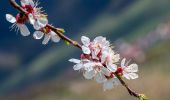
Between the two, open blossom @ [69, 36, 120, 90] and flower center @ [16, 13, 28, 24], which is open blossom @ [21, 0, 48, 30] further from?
open blossom @ [69, 36, 120, 90]

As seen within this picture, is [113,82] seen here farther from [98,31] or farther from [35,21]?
[98,31]

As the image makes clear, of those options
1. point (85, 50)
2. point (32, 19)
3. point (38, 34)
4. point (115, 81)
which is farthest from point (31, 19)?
point (115, 81)

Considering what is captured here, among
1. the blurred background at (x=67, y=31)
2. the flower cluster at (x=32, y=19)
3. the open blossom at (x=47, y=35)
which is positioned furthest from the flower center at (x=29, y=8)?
the blurred background at (x=67, y=31)

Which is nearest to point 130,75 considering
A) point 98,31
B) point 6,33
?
point 98,31

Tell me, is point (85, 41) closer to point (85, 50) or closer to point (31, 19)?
point (85, 50)

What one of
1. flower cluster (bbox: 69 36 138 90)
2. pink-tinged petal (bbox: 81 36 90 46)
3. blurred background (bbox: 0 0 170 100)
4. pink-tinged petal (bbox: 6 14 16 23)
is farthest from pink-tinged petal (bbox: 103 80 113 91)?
blurred background (bbox: 0 0 170 100)

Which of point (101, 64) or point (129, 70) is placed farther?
point (129, 70)

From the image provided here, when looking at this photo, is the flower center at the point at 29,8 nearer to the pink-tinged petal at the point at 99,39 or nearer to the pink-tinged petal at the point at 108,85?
the pink-tinged petal at the point at 99,39
